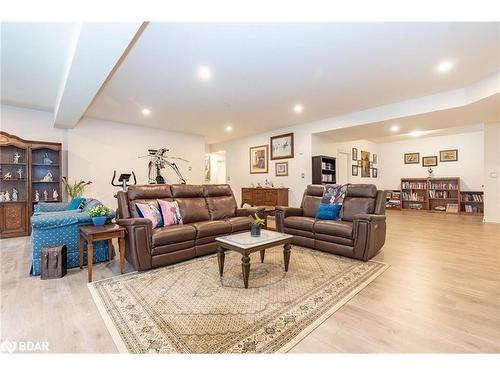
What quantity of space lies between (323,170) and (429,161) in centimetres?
466

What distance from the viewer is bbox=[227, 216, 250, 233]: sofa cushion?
3736 millimetres

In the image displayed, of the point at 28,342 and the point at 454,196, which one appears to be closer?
the point at 28,342

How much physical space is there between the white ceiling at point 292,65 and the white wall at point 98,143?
2.46ft

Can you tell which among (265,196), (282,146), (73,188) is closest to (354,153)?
(282,146)

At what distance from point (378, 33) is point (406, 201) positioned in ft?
26.2

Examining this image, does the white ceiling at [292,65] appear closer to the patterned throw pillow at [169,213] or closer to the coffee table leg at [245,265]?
the patterned throw pillow at [169,213]

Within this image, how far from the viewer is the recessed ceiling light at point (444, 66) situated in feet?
10.8

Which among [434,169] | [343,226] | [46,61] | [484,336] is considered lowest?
[484,336]

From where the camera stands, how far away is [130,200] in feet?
11.3

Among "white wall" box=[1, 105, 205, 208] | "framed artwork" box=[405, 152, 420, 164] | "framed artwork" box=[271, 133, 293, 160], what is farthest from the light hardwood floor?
"framed artwork" box=[405, 152, 420, 164]

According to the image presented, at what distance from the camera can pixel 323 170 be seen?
22.0ft

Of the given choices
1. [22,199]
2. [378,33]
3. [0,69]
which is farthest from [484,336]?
[22,199]

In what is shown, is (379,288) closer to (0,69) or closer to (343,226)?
(343,226)

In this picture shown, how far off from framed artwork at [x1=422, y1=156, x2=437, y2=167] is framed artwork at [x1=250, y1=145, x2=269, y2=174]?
5.76 meters
